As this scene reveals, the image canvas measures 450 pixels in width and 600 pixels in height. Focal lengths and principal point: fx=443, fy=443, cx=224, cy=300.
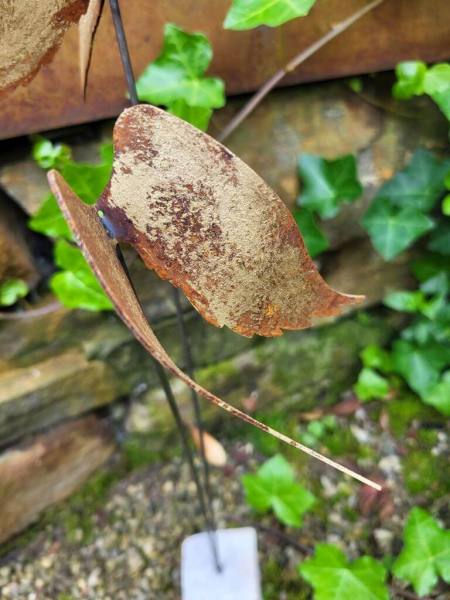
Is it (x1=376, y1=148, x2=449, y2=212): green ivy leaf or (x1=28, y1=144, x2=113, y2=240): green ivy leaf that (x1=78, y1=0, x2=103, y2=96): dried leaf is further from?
(x1=376, y1=148, x2=449, y2=212): green ivy leaf

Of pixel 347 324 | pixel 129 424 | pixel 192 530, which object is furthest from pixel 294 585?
pixel 347 324

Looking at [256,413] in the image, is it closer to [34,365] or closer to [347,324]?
[347,324]

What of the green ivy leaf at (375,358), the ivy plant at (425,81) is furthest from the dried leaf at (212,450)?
the ivy plant at (425,81)

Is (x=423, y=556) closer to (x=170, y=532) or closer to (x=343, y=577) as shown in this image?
(x=343, y=577)

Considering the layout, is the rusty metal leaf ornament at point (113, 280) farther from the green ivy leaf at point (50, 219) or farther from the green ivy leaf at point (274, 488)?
the green ivy leaf at point (274, 488)

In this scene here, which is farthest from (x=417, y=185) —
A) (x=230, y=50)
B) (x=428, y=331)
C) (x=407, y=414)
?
(x=407, y=414)

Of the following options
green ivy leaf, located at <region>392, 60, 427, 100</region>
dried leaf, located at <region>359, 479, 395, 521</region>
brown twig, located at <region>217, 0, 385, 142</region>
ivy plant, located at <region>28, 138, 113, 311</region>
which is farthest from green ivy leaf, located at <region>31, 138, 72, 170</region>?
dried leaf, located at <region>359, 479, 395, 521</region>
